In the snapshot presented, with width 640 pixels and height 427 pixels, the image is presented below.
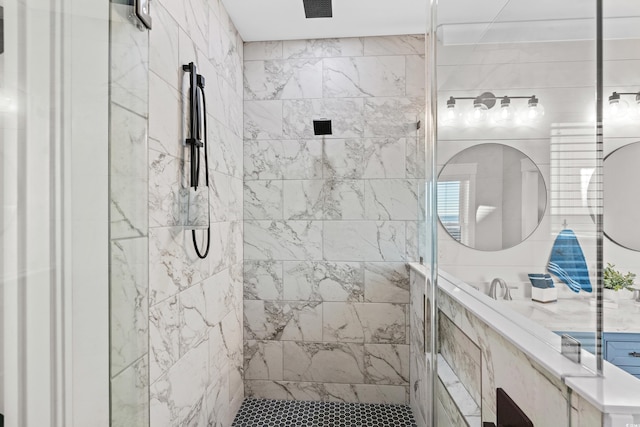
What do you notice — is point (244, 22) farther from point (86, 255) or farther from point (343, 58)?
point (86, 255)

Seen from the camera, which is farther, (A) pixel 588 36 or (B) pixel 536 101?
(B) pixel 536 101

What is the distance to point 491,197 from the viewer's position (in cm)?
87

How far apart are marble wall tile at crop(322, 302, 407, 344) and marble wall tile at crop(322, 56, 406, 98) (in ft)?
5.13

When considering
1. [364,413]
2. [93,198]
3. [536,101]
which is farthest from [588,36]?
[364,413]

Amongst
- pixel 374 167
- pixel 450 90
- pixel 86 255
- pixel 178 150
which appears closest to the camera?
pixel 86 255

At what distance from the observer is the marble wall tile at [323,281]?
257 centimetres

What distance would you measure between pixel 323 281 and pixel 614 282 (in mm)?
2089

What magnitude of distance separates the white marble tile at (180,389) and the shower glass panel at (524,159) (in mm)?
1168

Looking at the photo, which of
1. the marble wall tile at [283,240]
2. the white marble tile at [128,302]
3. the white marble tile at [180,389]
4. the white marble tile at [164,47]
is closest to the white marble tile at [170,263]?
the white marble tile at [180,389]

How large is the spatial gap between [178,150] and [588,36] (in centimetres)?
145

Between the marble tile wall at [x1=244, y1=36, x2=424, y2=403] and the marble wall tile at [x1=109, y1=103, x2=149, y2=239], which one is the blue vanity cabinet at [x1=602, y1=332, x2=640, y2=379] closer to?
the marble wall tile at [x1=109, y1=103, x2=149, y2=239]

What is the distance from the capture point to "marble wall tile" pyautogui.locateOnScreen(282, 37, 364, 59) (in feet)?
8.48

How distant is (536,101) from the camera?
687 mm

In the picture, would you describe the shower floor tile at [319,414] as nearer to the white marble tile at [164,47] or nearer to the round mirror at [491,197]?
the round mirror at [491,197]
